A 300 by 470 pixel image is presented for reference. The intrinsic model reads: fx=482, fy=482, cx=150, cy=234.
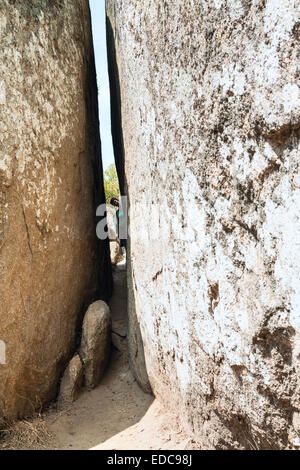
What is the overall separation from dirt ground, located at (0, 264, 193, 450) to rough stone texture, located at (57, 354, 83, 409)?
64 mm

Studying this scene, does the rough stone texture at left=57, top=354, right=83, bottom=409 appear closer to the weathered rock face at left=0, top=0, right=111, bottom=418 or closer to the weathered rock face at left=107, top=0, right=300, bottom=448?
the weathered rock face at left=0, top=0, right=111, bottom=418

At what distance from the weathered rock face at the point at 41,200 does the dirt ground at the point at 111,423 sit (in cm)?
25

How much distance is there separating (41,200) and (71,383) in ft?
4.74

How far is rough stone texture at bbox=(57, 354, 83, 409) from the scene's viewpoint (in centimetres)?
374

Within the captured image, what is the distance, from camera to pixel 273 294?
2.16m

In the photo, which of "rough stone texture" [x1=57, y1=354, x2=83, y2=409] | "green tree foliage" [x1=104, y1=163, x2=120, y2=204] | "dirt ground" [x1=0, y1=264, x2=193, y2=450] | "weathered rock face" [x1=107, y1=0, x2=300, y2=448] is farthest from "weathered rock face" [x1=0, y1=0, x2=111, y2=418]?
"green tree foliage" [x1=104, y1=163, x2=120, y2=204]

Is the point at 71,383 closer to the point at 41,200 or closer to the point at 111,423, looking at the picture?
the point at 111,423

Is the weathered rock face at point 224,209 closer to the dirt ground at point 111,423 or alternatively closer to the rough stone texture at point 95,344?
the dirt ground at point 111,423

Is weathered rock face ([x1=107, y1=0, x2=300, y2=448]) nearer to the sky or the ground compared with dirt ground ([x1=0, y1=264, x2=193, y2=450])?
nearer to the sky

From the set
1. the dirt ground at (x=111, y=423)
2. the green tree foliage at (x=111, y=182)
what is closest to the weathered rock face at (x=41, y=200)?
the dirt ground at (x=111, y=423)

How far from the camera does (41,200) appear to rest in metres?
3.70

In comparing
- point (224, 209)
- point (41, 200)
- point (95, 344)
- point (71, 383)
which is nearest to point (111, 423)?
point (71, 383)
